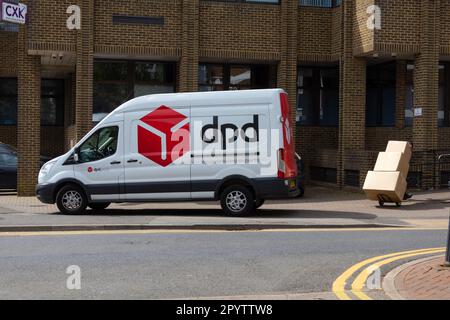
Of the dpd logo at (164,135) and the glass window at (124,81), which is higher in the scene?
the glass window at (124,81)

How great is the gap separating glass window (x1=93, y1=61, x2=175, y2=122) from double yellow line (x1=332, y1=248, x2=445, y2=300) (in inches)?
507

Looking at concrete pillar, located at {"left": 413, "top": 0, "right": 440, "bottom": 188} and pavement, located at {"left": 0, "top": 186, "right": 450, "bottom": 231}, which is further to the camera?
concrete pillar, located at {"left": 413, "top": 0, "right": 440, "bottom": 188}

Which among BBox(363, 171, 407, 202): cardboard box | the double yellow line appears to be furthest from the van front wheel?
the double yellow line

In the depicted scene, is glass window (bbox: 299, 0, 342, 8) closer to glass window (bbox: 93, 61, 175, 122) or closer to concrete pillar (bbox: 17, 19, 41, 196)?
glass window (bbox: 93, 61, 175, 122)

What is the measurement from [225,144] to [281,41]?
7142mm

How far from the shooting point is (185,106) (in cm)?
1410

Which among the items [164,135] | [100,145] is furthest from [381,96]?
[100,145]

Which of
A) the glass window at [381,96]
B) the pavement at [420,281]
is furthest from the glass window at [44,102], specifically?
the pavement at [420,281]

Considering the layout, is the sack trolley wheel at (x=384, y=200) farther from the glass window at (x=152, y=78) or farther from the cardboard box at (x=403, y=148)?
the glass window at (x=152, y=78)

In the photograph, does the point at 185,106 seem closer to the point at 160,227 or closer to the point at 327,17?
the point at 160,227

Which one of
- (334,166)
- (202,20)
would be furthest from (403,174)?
(202,20)

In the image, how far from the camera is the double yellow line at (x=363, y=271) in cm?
686

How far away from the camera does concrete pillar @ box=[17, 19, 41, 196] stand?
18844mm

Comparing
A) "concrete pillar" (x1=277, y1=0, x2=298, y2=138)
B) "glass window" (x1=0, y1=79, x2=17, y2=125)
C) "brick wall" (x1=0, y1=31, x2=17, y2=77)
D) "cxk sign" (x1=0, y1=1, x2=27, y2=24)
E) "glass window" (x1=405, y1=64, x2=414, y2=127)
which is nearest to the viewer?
"cxk sign" (x1=0, y1=1, x2=27, y2=24)
